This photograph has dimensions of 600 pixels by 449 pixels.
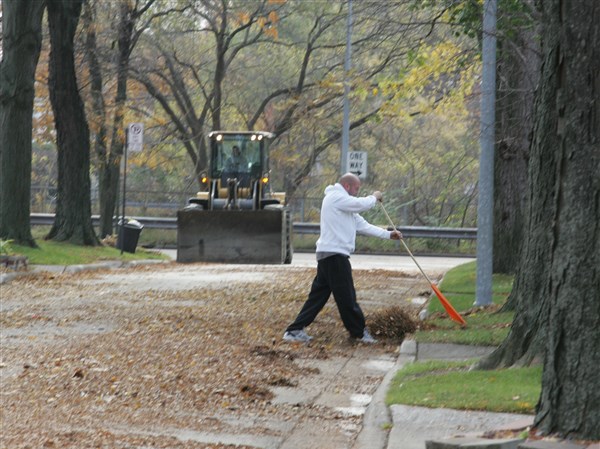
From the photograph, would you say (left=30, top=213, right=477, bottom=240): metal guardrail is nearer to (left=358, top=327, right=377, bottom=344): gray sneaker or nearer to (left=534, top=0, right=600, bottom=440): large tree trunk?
(left=358, top=327, right=377, bottom=344): gray sneaker

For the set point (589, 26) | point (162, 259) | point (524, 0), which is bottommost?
point (162, 259)

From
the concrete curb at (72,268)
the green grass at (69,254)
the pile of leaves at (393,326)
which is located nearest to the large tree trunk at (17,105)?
the green grass at (69,254)

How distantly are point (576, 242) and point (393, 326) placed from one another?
770cm

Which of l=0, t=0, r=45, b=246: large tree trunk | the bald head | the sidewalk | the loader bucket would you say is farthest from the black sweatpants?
the loader bucket

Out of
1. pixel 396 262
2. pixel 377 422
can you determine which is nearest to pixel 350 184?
pixel 377 422

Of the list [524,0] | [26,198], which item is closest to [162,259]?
[26,198]

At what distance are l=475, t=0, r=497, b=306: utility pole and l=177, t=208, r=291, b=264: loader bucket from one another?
1194 cm

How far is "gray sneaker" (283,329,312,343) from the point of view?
13.9 metres

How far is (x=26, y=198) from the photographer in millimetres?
27141

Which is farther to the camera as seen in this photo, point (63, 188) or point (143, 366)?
point (63, 188)

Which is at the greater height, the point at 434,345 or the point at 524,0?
the point at 524,0

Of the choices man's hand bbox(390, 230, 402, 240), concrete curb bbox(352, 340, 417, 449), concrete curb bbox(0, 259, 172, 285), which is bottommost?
concrete curb bbox(0, 259, 172, 285)

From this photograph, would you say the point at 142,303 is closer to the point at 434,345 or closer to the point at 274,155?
the point at 434,345

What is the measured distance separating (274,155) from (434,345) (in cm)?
3511
